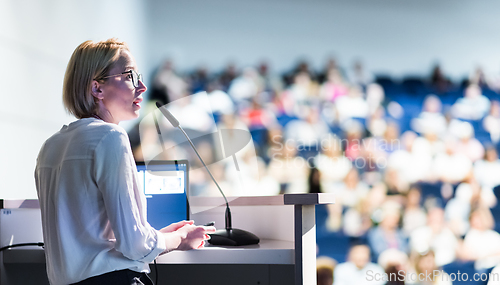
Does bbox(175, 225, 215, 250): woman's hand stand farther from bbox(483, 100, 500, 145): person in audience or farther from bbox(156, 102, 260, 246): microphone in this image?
bbox(483, 100, 500, 145): person in audience

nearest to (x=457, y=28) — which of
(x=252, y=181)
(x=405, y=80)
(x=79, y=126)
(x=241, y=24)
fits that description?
(x=405, y=80)

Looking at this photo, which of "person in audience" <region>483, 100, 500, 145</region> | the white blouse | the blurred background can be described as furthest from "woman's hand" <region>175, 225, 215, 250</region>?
"person in audience" <region>483, 100, 500, 145</region>

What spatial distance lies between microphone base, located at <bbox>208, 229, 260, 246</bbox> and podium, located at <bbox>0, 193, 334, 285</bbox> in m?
0.02

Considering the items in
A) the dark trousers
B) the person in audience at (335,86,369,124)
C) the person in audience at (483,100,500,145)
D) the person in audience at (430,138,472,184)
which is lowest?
the dark trousers

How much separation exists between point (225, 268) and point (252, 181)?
1.07 feet

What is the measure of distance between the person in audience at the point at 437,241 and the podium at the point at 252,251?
1276 millimetres

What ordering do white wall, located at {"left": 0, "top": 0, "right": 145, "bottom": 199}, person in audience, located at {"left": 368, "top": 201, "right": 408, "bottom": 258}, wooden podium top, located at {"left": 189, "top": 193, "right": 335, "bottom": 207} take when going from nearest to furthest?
wooden podium top, located at {"left": 189, "top": 193, "right": 335, "bottom": 207} < white wall, located at {"left": 0, "top": 0, "right": 145, "bottom": 199} < person in audience, located at {"left": 368, "top": 201, "right": 408, "bottom": 258}

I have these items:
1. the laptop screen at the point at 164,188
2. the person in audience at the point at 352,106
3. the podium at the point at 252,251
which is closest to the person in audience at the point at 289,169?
the person in audience at the point at 352,106

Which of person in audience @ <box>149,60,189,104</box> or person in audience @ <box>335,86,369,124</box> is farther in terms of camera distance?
person in audience @ <box>149,60,189,104</box>

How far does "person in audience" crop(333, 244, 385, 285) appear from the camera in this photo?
2176 mm

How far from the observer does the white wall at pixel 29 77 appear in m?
1.25

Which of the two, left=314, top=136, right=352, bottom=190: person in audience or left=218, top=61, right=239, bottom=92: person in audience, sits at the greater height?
left=218, top=61, right=239, bottom=92: person in audience

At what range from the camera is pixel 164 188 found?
3.19ft

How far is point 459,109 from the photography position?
2291mm
